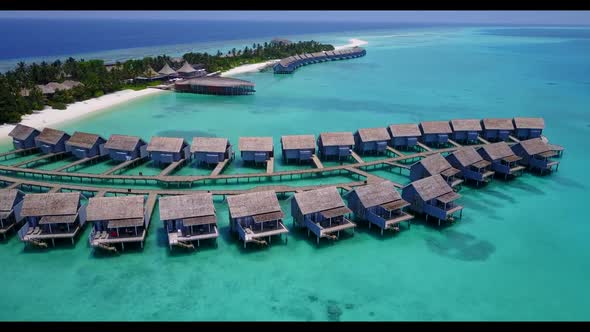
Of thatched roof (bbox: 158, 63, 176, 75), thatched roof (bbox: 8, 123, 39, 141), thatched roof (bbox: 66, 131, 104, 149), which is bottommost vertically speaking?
thatched roof (bbox: 66, 131, 104, 149)

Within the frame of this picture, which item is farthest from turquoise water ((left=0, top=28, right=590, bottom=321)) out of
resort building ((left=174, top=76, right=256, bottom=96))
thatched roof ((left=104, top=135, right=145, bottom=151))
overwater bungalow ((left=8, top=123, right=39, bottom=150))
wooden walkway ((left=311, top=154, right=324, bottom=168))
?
resort building ((left=174, top=76, right=256, bottom=96))

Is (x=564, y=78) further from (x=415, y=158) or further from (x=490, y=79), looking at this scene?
(x=415, y=158)

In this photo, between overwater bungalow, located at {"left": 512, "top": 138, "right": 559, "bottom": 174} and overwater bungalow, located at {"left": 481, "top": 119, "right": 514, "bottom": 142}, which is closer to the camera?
overwater bungalow, located at {"left": 512, "top": 138, "right": 559, "bottom": 174}

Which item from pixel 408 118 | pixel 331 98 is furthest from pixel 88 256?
pixel 331 98

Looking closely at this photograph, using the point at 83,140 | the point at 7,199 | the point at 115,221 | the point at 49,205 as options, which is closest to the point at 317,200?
the point at 115,221

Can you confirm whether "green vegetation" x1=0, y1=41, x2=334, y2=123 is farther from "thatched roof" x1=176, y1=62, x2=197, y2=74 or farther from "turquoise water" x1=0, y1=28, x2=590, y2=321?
"turquoise water" x1=0, y1=28, x2=590, y2=321

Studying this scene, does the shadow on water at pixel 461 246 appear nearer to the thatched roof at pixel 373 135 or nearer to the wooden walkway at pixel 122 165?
the thatched roof at pixel 373 135

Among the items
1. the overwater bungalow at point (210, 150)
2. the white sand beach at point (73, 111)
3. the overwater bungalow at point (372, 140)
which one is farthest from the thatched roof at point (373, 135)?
the white sand beach at point (73, 111)
